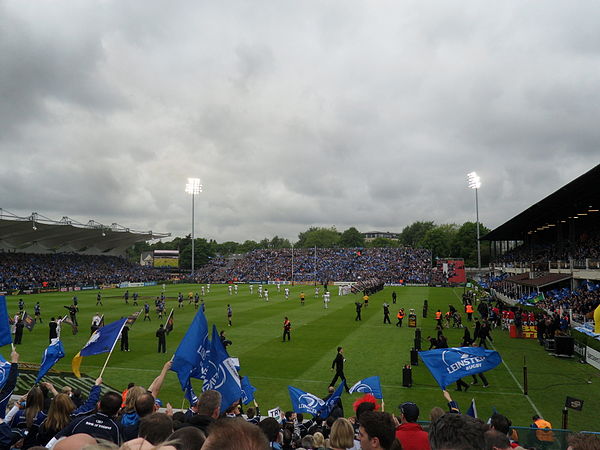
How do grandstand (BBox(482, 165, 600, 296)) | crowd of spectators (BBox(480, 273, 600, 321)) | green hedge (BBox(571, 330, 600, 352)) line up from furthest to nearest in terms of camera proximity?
grandstand (BBox(482, 165, 600, 296))
crowd of spectators (BBox(480, 273, 600, 321))
green hedge (BBox(571, 330, 600, 352))

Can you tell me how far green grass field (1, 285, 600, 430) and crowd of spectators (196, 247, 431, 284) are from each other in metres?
51.9

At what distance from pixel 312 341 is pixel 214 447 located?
23.2 meters

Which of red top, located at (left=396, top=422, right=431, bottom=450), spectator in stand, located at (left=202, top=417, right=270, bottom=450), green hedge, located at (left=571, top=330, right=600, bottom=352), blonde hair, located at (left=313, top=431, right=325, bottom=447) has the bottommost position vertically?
green hedge, located at (left=571, top=330, right=600, bottom=352)

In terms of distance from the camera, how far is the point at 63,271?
72.8 meters

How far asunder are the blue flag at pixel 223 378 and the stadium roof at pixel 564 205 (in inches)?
880

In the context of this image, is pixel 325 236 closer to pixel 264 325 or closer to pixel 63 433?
pixel 264 325

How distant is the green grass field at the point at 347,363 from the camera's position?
47.0 feet

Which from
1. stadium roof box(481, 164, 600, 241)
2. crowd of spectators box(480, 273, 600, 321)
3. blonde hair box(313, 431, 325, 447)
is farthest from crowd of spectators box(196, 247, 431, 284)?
blonde hair box(313, 431, 325, 447)

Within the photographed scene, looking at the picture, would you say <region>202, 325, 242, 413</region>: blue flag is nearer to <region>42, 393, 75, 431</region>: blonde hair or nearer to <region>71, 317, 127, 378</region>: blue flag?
<region>71, 317, 127, 378</region>: blue flag

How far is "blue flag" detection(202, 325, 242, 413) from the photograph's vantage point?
826cm

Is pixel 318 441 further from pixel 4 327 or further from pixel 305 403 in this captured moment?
pixel 4 327

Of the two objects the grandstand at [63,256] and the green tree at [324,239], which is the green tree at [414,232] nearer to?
the green tree at [324,239]

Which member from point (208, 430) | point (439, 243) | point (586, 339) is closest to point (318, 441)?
point (208, 430)

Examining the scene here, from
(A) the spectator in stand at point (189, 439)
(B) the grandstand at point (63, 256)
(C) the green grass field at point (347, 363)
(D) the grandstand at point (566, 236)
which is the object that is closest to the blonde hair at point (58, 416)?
(A) the spectator in stand at point (189, 439)
